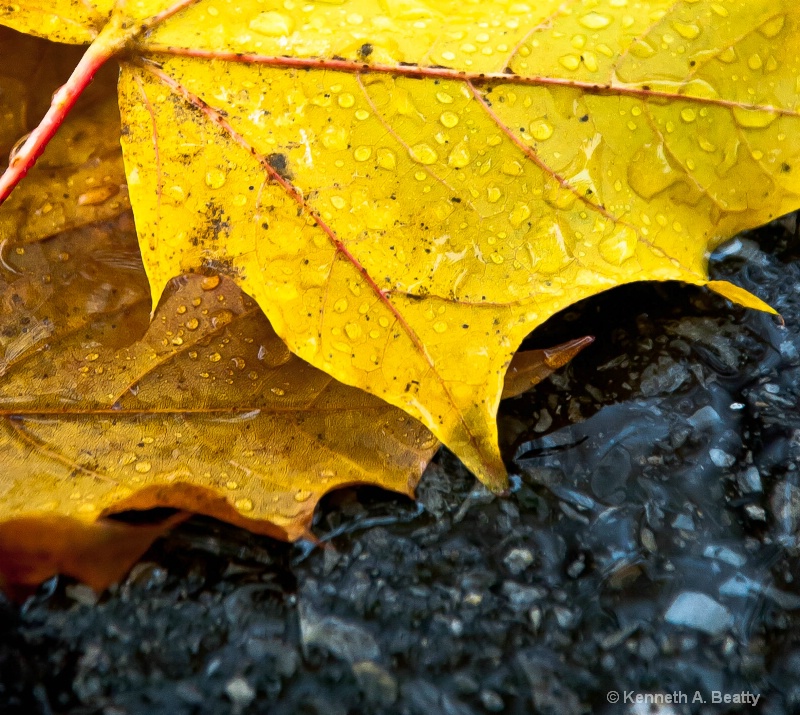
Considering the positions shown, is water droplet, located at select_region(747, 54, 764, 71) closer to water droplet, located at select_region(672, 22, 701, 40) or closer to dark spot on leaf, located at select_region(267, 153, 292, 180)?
water droplet, located at select_region(672, 22, 701, 40)

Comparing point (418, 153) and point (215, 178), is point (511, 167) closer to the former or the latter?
point (418, 153)

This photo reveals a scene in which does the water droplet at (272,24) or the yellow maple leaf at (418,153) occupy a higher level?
the water droplet at (272,24)

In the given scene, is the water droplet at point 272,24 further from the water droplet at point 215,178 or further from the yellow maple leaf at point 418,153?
the water droplet at point 215,178

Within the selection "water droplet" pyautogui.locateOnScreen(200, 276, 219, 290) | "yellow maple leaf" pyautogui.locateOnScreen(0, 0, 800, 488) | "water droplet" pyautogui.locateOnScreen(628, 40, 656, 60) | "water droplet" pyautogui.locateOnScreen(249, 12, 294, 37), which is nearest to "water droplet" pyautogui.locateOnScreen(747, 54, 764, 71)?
"yellow maple leaf" pyautogui.locateOnScreen(0, 0, 800, 488)

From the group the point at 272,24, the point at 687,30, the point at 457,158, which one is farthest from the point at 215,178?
the point at 687,30

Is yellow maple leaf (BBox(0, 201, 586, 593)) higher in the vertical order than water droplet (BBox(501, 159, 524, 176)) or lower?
lower

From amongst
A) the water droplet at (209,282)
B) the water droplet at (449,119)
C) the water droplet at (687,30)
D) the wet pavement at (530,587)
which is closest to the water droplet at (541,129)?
the water droplet at (449,119)

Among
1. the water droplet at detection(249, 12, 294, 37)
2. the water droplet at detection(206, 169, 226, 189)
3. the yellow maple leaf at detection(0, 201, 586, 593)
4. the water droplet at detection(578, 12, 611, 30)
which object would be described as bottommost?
the yellow maple leaf at detection(0, 201, 586, 593)
